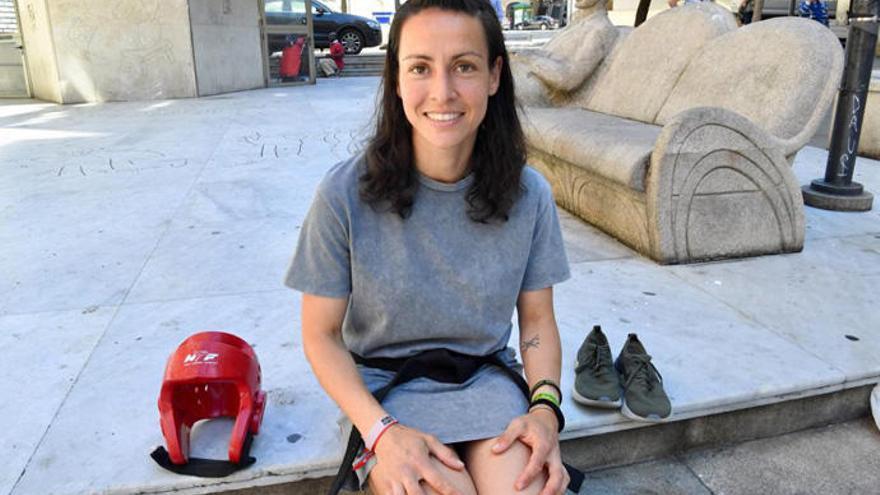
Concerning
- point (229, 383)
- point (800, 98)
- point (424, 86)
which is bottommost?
point (229, 383)

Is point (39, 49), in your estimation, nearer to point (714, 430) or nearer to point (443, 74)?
point (443, 74)

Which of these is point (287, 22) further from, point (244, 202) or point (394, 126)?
point (394, 126)

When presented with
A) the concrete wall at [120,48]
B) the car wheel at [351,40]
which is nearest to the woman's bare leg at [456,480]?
the concrete wall at [120,48]

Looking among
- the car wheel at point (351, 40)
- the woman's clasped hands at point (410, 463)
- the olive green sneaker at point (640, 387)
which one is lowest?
the olive green sneaker at point (640, 387)

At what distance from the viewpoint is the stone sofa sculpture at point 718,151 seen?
322 cm

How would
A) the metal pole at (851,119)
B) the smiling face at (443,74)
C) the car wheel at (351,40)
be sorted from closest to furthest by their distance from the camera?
the smiling face at (443,74), the metal pole at (851,119), the car wheel at (351,40)

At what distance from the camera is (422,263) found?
160 centimetres

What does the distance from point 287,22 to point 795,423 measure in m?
12.1

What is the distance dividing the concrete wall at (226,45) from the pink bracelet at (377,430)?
1022cm

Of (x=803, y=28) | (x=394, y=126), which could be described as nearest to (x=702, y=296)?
(x=803, y=28)

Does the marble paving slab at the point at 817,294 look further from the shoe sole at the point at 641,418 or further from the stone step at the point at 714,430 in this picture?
the shoe sole at the point at 641,418

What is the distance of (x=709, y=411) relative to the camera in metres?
2.18

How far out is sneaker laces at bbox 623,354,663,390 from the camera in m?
2.12

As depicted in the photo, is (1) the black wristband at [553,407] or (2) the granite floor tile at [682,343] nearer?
(1) the black wristband at [553,407]
